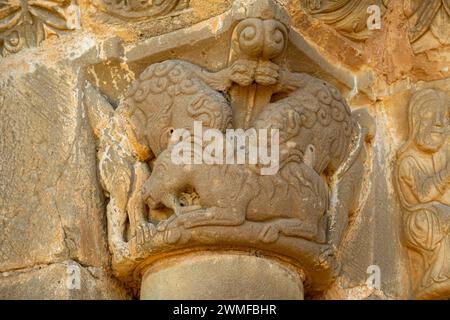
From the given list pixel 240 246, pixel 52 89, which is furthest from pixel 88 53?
pixel 240 246

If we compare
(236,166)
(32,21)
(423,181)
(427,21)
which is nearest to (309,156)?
(236,166)

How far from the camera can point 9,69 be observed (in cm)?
473

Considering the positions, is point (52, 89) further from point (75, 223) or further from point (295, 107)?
point (295, 107)

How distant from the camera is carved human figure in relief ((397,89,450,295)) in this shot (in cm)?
461

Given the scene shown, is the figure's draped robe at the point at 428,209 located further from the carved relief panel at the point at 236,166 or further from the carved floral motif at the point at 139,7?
the carved floral motif at the point at 139,7

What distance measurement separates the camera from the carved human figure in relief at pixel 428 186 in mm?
4605

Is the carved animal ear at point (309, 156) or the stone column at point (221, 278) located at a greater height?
the carved animal ear at point (309, 156)

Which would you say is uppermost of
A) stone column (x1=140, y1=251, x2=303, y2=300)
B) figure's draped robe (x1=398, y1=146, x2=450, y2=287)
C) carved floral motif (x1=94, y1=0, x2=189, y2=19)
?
carved floral motif (x1=94, y1=0, x2=189, y2=19)

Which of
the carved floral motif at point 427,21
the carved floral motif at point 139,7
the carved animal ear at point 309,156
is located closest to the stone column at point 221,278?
the carved animal ear at point 309,156

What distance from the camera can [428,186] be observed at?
15.3ft

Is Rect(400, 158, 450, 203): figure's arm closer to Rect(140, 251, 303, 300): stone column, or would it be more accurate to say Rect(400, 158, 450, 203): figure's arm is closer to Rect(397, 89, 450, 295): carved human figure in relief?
Rect(397, 89, 450, 295): carved human figure in relief

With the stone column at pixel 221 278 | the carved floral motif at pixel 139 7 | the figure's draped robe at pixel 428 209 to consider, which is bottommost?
the stone column at pixel 221 278

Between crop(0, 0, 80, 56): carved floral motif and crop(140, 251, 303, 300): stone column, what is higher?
crop(0, 0, 80, 56): carved floral motif

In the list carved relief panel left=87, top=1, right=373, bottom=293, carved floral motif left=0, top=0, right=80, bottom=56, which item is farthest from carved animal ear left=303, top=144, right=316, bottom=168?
carved floral motif left=0, top=0, right=80, bottom=56
